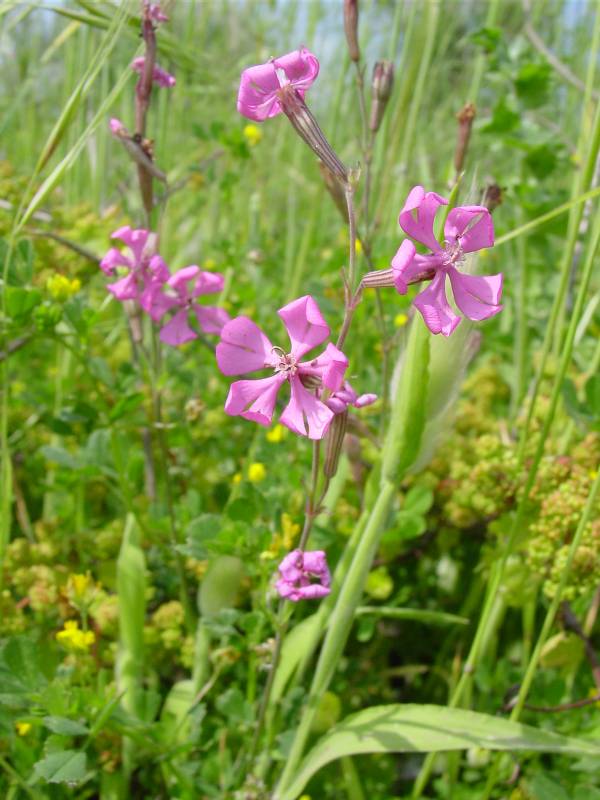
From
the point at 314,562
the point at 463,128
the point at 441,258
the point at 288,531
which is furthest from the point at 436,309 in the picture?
the point at 463,128

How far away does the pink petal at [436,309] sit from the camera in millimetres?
569

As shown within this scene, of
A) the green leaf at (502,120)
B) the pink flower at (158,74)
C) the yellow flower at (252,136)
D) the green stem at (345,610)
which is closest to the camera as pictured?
the green stem at (345,610)

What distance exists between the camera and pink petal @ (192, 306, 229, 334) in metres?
0.99

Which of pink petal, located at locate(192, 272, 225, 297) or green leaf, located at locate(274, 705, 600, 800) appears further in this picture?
pink petal, located at locate(192, 272, 225, 297)

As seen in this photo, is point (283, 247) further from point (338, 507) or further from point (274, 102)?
point (274, 102)

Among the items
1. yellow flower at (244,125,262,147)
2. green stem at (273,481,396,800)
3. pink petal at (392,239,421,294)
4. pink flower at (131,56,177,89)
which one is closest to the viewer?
pink petal at (392,239,421,294)

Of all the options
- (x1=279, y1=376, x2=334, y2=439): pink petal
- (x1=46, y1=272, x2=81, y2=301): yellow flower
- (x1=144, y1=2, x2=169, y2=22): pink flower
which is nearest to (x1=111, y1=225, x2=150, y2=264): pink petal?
(x1=46, y1=272, x2=81, y2=301): yellow flower

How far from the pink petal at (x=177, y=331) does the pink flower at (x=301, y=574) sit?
337mm

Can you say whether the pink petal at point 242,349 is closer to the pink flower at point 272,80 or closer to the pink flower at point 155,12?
the pink flower at point 272,80

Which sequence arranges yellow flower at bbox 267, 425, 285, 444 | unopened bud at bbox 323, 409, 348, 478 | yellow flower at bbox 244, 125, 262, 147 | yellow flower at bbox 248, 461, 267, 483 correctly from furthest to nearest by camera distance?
yellow flower at bbox 244, 125, 262, 147 < yellow flower at bbox 267, 425, 285, 444 < yellow flower at bbox 248, 461, 267, 483 < unopened bud at bbox 323, 409, 348, 478

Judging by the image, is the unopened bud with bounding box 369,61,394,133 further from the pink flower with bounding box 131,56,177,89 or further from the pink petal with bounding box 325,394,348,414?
the pink petal with bounding box 325,394,348,414

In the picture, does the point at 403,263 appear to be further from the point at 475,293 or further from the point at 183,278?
the point at 183,278

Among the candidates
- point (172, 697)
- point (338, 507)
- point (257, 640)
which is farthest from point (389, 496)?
point (172, 697)

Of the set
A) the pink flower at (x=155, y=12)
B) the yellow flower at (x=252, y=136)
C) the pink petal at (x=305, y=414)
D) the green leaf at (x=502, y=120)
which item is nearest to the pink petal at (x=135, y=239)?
the pink flower at (x=155, y=12)
